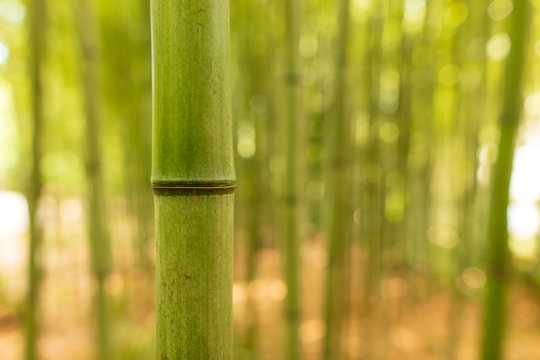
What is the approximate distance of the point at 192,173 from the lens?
1.55 feet

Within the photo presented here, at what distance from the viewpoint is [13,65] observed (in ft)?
11.3

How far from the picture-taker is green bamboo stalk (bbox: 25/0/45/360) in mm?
1355

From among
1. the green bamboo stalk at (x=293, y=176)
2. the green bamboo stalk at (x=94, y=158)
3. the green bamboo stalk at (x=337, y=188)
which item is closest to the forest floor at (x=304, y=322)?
the green bamboo stalk at (x=94, y=158)

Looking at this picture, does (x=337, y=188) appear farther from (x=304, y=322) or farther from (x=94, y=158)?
(x=304, y=322)

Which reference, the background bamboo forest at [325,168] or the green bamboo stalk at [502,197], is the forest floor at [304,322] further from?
the green bamboo stalk at [502,197]

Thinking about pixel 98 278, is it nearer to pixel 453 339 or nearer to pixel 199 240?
pixel 199 240

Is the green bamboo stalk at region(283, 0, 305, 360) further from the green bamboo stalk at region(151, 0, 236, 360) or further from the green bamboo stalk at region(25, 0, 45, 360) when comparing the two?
the green bamboo stalk at region(25, 0, 45, 360)

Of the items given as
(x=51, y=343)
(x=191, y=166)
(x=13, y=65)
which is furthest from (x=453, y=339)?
(x=13, y=65)

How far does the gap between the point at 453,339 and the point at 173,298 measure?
2.62 metres

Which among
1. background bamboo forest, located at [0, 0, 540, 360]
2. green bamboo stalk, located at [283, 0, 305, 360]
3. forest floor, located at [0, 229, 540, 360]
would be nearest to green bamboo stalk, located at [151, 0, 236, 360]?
background bamboo forest, located at [0, 0, 540, 360]

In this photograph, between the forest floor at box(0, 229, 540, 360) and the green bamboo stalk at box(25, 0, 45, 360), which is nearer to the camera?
the green bamboo stalk at box(25, 0, 45, 360)

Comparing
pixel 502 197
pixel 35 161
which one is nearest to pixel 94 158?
pixel 35 161

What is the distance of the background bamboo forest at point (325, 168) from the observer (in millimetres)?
1212

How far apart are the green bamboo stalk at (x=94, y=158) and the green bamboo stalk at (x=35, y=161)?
145 mm
